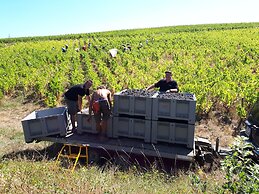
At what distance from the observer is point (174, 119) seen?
7.52 metres

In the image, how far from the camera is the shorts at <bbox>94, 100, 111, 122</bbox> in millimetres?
7945

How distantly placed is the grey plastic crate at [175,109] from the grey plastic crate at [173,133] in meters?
0.15

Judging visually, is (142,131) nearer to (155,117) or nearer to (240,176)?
(155,117)

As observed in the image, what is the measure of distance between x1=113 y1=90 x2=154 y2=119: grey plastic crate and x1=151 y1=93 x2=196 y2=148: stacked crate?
0.49ft

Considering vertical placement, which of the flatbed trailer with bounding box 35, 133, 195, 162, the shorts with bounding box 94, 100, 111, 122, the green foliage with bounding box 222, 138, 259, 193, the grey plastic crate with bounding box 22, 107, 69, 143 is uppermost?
the green foliage with bounding box 222, 138, 259, 193

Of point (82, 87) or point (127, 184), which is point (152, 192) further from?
point (82, 87)

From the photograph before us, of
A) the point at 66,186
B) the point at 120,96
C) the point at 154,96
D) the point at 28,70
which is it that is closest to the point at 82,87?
the point at 120,96

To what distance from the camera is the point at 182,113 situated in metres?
7.32

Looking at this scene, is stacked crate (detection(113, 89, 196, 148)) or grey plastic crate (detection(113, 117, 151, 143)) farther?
grey plastic crate (detection(113, 117, 151, 143))

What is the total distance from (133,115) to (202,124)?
152 inches

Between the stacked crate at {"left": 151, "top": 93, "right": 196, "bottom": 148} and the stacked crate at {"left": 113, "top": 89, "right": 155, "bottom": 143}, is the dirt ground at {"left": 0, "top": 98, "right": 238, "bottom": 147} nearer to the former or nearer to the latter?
the stacked crate at {"left": 151, "top": 93, "right": 196, "bottom": 148}

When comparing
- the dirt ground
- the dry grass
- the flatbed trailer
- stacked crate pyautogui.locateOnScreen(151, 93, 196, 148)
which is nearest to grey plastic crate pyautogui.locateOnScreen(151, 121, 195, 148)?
stacked crate pyautogui.locateOnScreen(151, 93, 196, 148)

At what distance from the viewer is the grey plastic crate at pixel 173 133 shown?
7344mm

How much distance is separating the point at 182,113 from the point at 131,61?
15.4 m
